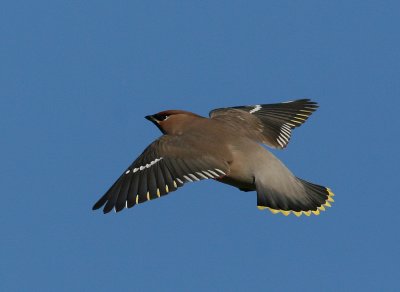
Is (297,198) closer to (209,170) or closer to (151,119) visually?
(209,170)

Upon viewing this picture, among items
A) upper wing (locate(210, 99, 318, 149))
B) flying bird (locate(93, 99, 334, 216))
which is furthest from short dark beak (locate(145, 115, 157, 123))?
upper wing (locate(210, 99, 318, 149))

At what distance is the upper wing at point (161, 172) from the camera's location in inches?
328

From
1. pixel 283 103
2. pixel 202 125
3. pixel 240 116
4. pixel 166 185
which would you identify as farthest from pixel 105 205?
pixel 283 103

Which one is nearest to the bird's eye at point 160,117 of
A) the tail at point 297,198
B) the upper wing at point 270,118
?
the upper wing at point 270,118

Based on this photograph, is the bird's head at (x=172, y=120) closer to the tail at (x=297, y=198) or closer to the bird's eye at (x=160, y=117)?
the bird's eye at (x=160, y=117)

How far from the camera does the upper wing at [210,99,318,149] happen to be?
9.74 m

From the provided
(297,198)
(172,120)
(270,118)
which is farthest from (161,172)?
(270,118)

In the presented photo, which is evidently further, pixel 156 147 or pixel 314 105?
pixel 314 105

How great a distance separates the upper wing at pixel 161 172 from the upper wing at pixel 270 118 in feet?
3.31

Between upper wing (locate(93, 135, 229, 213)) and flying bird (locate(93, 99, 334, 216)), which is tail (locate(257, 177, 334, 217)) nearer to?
flying bird (locate(93, 99, 334, 216))

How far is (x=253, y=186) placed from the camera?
8898mm

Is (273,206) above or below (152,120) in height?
below

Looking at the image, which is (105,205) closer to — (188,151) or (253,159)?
(188,151)

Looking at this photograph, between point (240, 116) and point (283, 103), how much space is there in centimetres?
119
